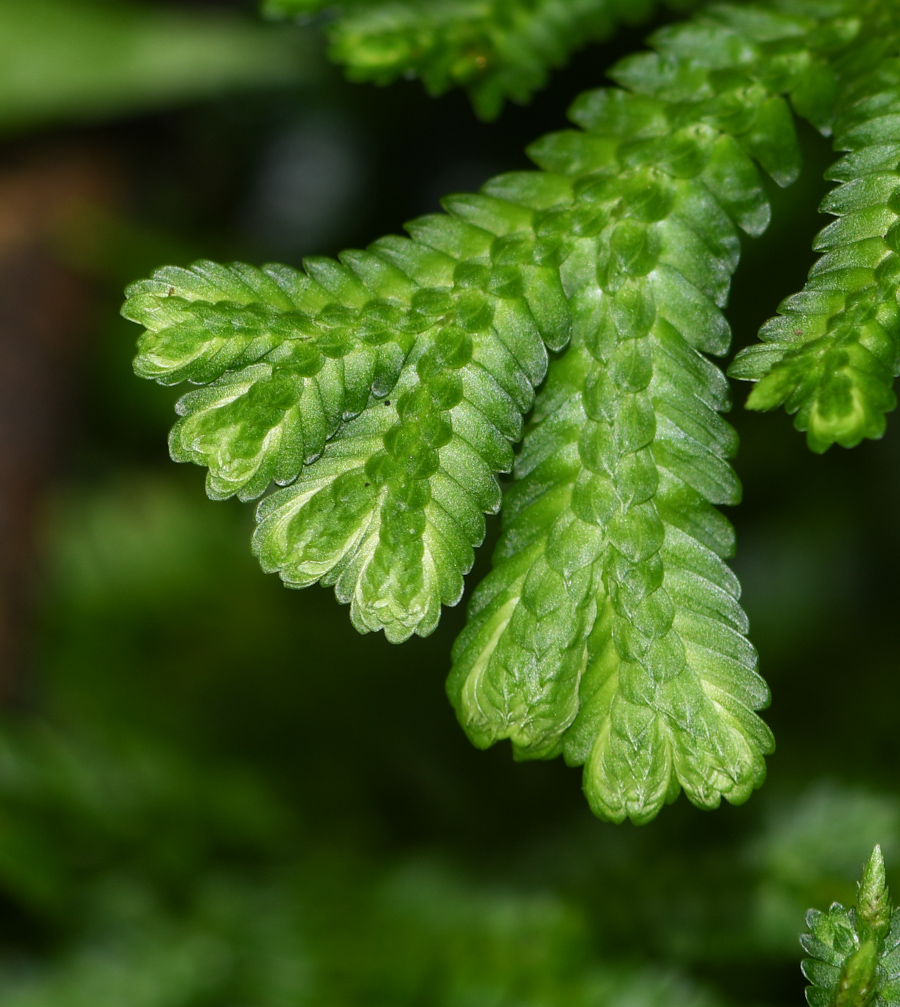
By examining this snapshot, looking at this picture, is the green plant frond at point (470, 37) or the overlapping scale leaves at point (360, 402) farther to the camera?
the green plant frond at point (470, 37)

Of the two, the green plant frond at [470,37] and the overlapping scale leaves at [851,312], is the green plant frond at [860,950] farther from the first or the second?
the green plant frond at [470,37]

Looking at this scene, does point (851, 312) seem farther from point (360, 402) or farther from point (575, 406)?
point (360, 402)

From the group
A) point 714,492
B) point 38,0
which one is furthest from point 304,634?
point 714,492

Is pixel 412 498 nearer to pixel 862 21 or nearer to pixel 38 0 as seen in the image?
pixel 862 21

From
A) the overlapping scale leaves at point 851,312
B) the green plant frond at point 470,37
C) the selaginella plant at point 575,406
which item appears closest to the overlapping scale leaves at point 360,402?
the selaginella plant at point 575,406

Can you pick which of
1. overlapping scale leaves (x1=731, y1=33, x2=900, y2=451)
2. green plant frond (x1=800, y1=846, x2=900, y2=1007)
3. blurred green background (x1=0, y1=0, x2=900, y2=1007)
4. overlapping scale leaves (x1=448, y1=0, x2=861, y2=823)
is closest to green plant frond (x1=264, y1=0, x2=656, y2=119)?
overlapping scale leaves (x1=448, y1=0, x2=861, y2=823)

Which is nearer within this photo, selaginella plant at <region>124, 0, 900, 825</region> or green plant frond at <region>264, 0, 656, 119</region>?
selaginella plant at <region>124, 0, 900, 825</region>

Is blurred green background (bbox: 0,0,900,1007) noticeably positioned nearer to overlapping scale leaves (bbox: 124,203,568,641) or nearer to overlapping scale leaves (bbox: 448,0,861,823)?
overlapping scale leaves (bbox: 448,0,861,823)

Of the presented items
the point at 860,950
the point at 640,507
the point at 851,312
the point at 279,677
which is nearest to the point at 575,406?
the point at 640,507
